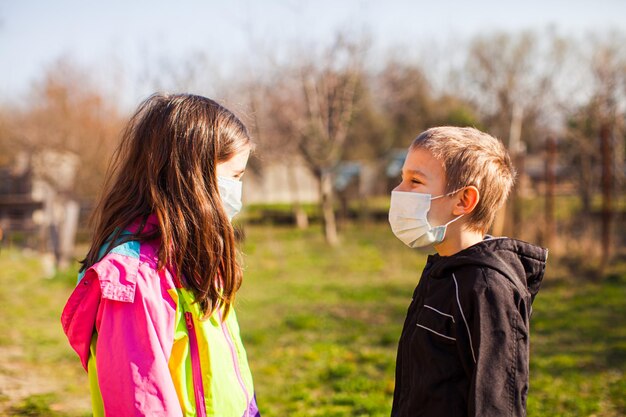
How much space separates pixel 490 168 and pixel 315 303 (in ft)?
22.5

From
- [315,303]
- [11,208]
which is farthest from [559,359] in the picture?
[11,208]

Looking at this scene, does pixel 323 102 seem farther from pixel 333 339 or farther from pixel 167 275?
pixel 167 275

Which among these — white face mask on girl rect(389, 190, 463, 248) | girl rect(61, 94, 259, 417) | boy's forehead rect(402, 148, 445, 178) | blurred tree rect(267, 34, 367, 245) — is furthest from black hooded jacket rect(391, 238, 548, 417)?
blurred tree rect(267, 34, 367, 245)

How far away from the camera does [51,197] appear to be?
1405cm

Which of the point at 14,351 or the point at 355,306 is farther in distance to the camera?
the point at 355,306

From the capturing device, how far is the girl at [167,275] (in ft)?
5.39

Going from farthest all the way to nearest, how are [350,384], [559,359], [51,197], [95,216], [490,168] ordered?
[51,197] → [559,359] → [350,384] → [95,216] → [490,168]

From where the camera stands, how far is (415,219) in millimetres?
2029

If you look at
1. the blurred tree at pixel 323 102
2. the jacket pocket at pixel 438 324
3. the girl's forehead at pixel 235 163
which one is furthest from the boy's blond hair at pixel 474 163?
the blurred tree at pixel 323 102

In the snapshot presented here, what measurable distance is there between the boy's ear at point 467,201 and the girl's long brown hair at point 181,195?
78cm

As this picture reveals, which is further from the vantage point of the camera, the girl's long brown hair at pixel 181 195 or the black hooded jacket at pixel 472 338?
the girl's long brown hair at pixel 181 195

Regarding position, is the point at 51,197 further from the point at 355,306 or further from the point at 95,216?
the point at 95,216

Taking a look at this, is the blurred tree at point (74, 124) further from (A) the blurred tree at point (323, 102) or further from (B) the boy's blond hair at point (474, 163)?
(B) the boy's blond hair at point (474, 163)

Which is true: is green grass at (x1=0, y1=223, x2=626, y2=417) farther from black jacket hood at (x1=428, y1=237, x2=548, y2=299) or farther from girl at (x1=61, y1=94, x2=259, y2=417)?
black jacket hood at (x1=428, y1=237, x2=548, y2=299)
